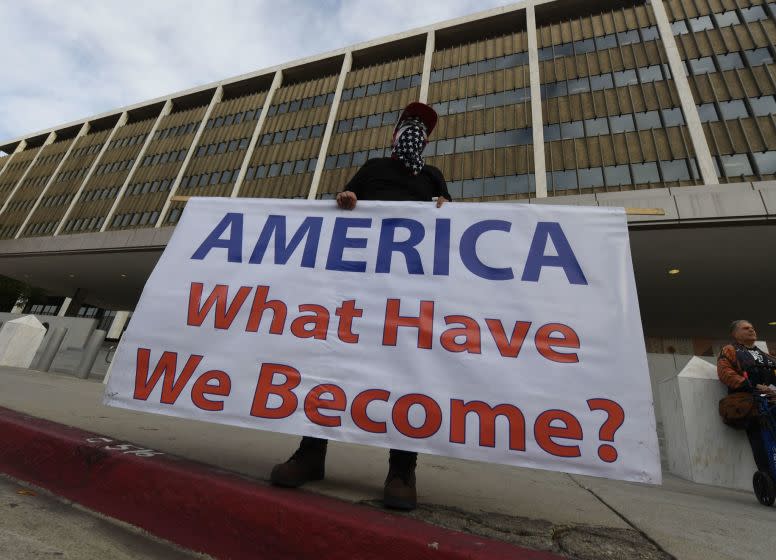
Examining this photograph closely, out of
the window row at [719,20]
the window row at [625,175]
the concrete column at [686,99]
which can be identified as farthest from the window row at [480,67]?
the window row at [625,175]

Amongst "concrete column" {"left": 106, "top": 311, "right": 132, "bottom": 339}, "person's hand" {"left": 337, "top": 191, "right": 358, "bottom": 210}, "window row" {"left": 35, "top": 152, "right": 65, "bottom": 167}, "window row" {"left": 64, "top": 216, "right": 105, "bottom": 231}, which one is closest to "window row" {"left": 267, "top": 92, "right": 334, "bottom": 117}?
"window row" {"left": 64, "top": 216, "right": 105, "bottom": 231}

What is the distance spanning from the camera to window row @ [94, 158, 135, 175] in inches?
1033

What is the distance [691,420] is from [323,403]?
4.03 meters

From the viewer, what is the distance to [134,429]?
235 cm

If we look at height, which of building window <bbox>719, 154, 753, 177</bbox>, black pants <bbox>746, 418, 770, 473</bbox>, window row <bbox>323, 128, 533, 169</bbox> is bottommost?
black pants <bbox>746, 418, 770, 473</bbox>

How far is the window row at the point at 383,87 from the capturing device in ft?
66.6

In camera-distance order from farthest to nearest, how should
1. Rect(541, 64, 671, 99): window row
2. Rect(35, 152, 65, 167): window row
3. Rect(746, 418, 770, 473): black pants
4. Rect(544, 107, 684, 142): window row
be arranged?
Rect(35, 152, 65, 167): window row
Rect(541, 64, 671, 99): window row
Rect(544, 107, 684, 142): window row
Rect(746, 418, 770, 473): black pants

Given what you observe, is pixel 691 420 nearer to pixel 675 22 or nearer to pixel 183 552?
pixel 183 552

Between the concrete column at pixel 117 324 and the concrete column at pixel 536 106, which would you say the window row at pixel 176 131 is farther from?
the concrete column at pixel 536 106

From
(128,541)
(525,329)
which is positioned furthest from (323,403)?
(525,329)

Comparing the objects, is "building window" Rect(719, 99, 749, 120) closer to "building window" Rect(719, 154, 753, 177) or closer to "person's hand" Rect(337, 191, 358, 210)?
"building window" Rect(719, 154, 753, 177)

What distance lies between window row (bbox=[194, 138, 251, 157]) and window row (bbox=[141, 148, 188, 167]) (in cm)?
131

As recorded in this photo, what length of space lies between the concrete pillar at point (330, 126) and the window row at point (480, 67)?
5758 mm

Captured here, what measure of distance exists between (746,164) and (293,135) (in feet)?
68.8
